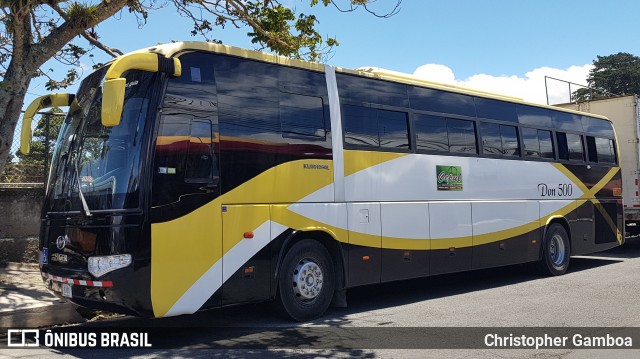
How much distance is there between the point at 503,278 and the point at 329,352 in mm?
7118

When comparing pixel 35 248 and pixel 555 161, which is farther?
pixel 555 161

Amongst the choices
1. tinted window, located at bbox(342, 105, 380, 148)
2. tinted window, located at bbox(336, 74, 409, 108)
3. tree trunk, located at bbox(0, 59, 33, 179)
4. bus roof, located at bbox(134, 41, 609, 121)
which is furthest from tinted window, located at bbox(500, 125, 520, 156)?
tree trunk, located at bbox(0, 59, 33, 179)

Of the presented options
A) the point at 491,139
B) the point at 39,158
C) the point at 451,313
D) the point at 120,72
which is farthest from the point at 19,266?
the point at 491,139

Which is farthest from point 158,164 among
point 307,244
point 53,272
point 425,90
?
point 425,90

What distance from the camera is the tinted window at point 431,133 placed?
9453mm

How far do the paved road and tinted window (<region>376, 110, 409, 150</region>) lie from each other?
261 cm

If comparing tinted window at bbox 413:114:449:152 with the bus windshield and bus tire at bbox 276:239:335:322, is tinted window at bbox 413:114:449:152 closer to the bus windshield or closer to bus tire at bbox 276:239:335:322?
bus tire at bbox 276:239:335:322

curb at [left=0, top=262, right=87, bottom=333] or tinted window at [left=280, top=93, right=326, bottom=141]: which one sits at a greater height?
tinted window at [left=280, top=93, right=326, bottom=141]

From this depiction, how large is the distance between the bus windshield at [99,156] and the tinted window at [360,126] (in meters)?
3.09

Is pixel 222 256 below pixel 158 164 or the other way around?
below

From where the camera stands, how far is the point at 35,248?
11.0 meters

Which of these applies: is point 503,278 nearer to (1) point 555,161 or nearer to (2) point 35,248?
(1) point 555,161

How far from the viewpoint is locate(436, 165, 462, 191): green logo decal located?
967 centimetres

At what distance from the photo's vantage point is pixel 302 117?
7.84 metres
